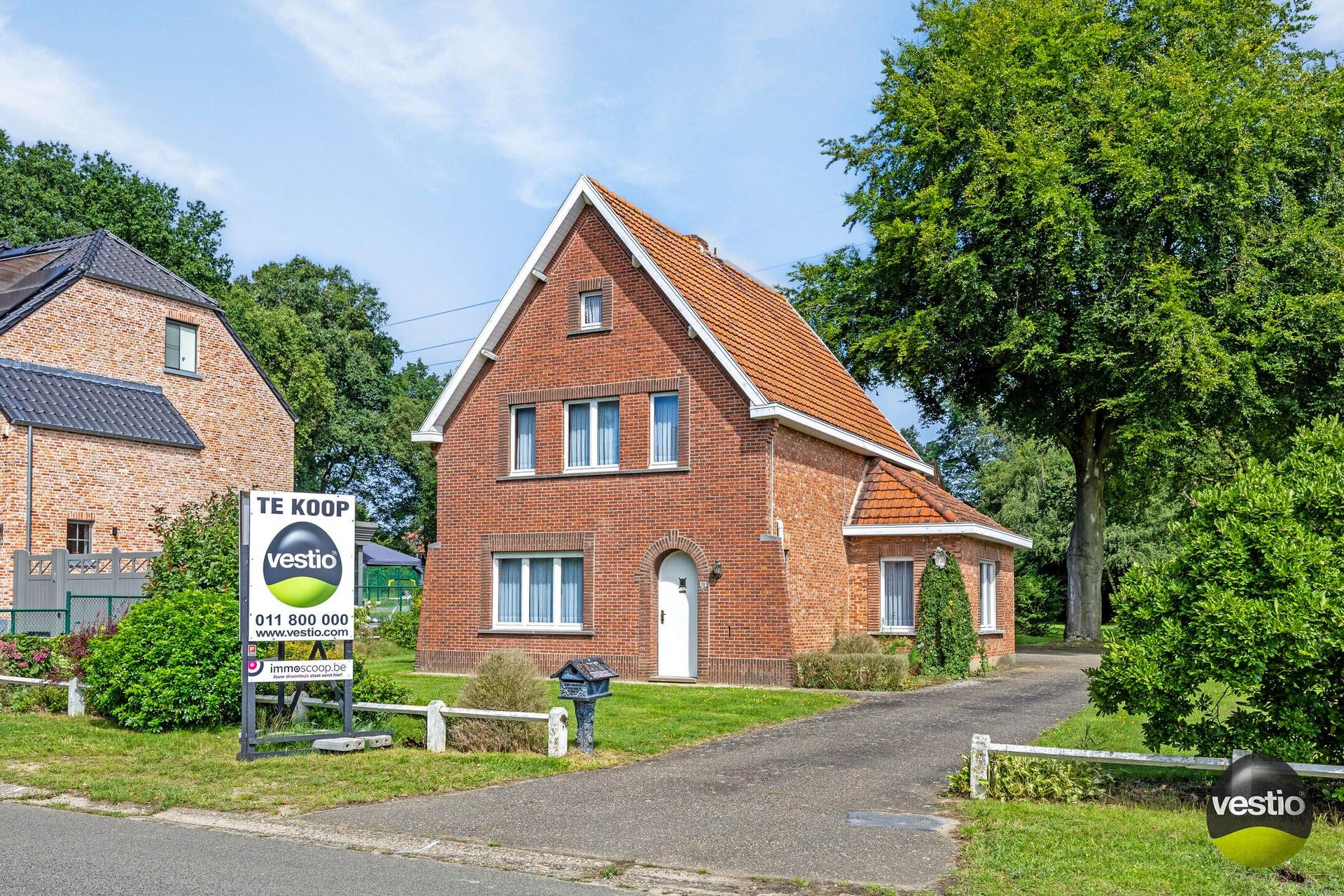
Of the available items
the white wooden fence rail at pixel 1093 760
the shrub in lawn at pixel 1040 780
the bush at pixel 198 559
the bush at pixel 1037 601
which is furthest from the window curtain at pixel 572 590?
the bush at pixel 1037 601

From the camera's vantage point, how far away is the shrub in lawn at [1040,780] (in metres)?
10.8

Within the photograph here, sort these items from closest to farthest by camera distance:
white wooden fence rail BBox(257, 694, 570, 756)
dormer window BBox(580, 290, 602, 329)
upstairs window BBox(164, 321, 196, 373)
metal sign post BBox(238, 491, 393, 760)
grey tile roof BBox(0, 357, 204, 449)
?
white wooden fence rail BBox(257, 694, 570, 756) → metal sign post BBox(238, 491, 393, 760) → dormer window BBox(580, 290, 602, 329) → grey tile roof BBox(0, 357, 204, 449) → upstairs window BBox(164, 321, 196, 373)

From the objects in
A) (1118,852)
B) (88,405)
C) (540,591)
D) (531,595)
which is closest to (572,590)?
(540,591)

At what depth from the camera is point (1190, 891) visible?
25.6 feet

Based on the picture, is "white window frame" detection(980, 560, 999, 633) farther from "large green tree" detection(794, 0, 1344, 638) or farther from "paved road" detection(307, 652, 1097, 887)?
"paved road" detection(307, 652, 1097, 887)

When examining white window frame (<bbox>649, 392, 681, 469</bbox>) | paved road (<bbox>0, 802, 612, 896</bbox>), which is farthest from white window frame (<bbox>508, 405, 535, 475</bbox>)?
paved road (<bbox>0, 802, 612, 896</bbox>)

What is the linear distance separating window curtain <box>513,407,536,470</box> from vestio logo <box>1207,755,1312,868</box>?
17.5 m

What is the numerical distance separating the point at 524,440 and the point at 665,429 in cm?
333

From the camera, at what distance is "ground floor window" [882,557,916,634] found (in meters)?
24.8

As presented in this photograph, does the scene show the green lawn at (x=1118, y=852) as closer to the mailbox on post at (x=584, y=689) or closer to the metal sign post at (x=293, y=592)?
the mailbox on post at (x=584, y=689)

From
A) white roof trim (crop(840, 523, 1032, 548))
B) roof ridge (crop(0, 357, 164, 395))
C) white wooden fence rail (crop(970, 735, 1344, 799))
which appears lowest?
white wooden fence rail (crop(970, 735, 1344, 799))

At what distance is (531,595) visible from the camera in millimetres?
24672

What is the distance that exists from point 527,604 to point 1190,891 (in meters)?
18.0

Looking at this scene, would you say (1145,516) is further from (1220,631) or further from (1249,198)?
(1220,631)
